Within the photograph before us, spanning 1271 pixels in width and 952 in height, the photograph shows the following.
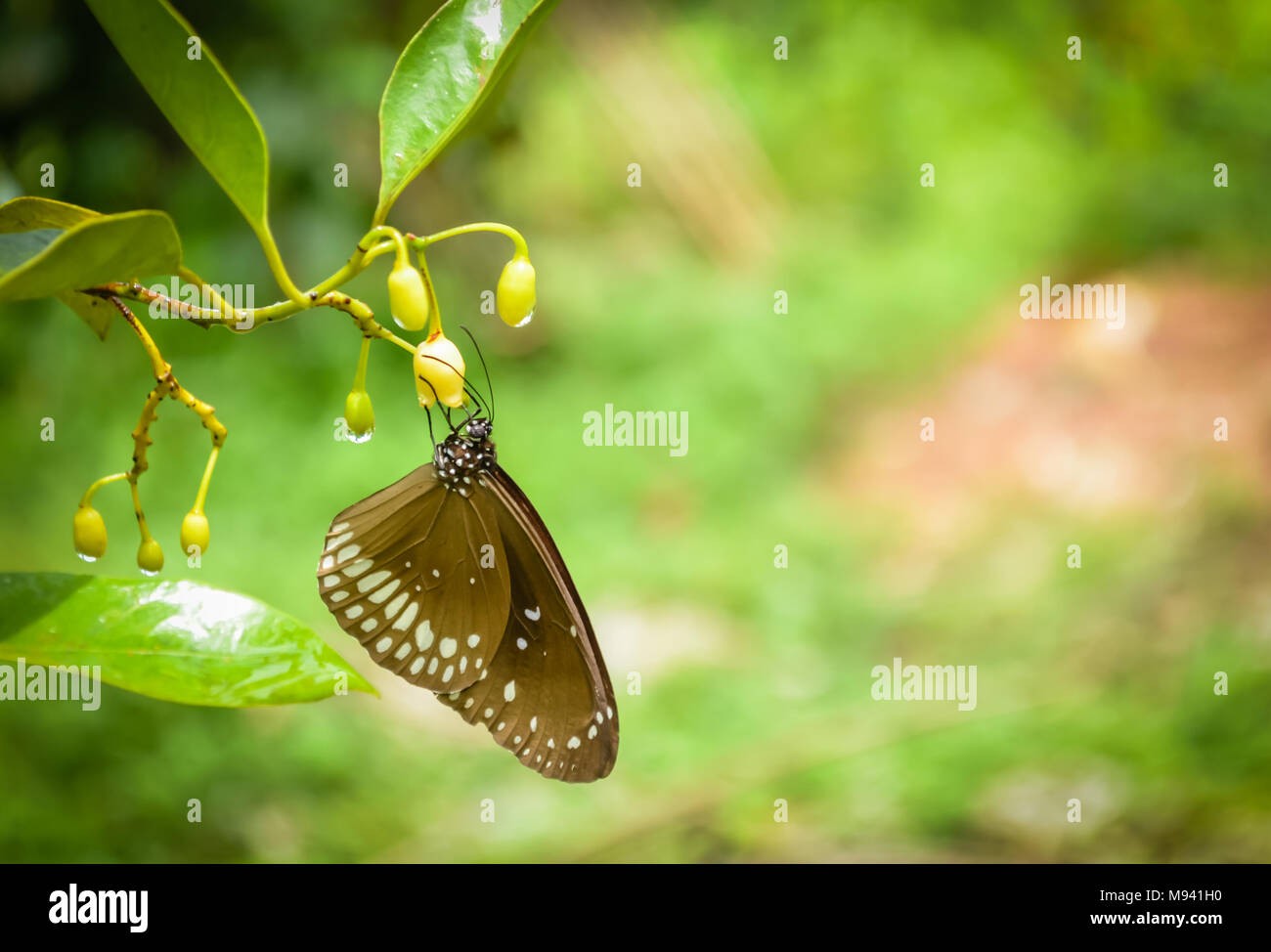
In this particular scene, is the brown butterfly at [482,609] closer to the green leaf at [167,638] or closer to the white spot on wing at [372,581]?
the white spot on wing at [372,581]

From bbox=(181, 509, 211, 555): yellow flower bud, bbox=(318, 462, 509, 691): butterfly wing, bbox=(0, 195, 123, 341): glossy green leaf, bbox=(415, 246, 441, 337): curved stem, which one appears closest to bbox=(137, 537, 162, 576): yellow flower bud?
bbox=(181, 509, 211, 555): yellow flower bud

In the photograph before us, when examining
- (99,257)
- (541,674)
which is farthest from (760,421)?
(99,257)

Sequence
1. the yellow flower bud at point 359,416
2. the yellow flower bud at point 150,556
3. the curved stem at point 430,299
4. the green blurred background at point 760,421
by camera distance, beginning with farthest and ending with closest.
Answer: the green blurred background at point 760,421
the yellow flower bud at point 150,556
the yellow flower bud at point 359,416
the curved stem at point 430,299

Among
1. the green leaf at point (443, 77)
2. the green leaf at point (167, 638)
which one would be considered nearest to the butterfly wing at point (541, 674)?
the green leaf at point (167, 638)

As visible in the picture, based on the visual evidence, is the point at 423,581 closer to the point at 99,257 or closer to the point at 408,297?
the point at 408,297

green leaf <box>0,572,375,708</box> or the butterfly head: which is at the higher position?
the butterfly head

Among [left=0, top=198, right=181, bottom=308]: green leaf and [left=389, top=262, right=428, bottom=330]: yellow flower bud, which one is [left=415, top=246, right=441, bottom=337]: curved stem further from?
[left=0, top=198, right=181, bottom=308]: green leaf

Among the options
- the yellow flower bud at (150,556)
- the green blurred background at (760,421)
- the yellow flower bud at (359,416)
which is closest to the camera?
the yellow flower bud at (359,416)
